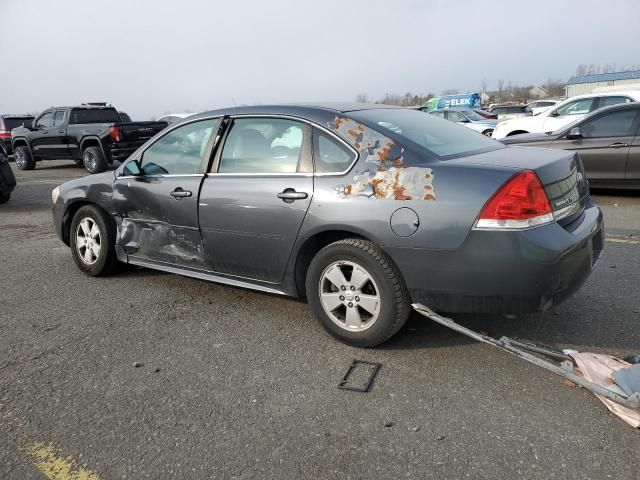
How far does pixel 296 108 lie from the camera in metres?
3.72

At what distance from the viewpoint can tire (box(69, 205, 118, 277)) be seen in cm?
481

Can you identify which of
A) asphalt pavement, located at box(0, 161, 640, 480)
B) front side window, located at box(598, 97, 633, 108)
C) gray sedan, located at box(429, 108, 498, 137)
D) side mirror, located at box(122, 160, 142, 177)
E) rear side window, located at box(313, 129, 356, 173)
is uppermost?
rear side window, located at box(313, 129, 356, 173)

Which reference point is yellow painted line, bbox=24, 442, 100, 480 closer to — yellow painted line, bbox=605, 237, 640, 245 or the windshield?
yellow painted line, bbox=605, 237, 640, 245

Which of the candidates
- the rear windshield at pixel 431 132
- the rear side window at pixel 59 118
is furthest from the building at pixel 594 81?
the rear windshield at pixel 431 132

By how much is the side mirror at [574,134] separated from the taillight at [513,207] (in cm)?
649

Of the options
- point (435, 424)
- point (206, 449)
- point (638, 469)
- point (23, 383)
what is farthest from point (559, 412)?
point (23, 383)

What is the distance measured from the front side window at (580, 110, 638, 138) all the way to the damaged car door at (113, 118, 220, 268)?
6.84m

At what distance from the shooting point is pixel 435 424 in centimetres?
260

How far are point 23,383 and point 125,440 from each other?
0.98 m

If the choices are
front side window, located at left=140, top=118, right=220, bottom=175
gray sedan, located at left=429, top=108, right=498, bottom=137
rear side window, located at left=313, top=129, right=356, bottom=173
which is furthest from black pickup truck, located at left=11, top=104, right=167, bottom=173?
rear side window, located at left=313, top=129, right=356, bottom=173

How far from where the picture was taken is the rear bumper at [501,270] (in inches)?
111

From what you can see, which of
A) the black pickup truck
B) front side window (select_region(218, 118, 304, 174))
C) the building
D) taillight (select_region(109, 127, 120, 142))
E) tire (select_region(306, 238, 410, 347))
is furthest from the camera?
the building

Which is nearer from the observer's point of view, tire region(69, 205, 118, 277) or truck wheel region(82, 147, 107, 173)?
tire region(69, 205, 118, 277)

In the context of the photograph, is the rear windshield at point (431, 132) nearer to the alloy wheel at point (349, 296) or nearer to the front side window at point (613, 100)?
the alloy wheel at point (349, 296)
